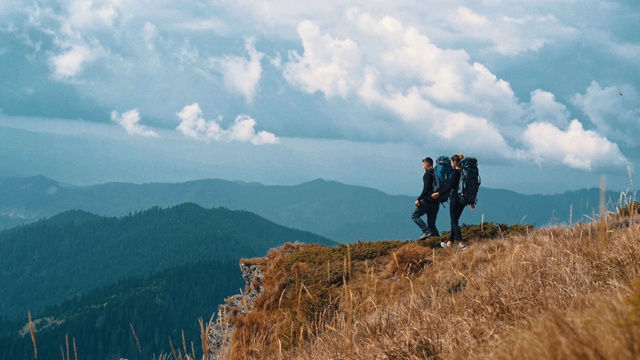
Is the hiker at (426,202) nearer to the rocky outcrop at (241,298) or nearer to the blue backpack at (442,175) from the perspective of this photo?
the blue backpack at (442,175)

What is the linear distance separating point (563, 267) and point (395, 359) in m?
2.12

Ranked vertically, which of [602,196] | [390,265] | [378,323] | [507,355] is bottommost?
[390,265]

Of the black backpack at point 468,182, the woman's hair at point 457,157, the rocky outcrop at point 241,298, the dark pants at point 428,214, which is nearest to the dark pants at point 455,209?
the black backpack at point 468,182

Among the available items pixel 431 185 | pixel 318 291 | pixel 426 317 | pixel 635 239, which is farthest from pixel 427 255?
pixel 426 317

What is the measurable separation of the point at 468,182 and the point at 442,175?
1.81 metres

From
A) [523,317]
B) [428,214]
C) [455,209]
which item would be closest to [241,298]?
[428,214]

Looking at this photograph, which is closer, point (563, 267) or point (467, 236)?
point (563, 267)

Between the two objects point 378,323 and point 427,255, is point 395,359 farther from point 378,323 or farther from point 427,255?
point 427,255

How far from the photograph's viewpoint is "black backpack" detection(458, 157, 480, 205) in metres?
13.9

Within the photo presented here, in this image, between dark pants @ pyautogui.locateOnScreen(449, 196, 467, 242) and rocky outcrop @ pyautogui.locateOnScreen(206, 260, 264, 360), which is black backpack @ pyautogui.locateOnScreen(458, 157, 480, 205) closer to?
dark pants @ pyautogui.locateOnScreen(449, 196, 467, 242)

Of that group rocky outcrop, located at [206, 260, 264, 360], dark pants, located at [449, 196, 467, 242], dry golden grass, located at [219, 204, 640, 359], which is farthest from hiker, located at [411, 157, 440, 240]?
A: dry golden grass, located at [219, 204, 640, 359]

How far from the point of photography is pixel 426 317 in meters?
4.83

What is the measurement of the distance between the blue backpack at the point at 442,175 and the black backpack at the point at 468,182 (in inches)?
57.8

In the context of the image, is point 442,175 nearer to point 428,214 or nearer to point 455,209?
point 455,209
